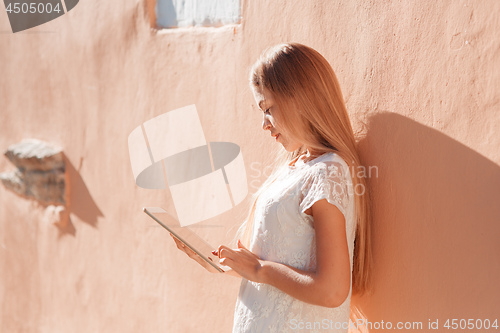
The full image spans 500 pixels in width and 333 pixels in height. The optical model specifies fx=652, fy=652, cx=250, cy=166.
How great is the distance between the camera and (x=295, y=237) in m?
1.99

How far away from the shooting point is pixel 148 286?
11.6 feet

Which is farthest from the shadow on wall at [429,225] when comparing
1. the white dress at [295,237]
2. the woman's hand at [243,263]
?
the woman's hand at [243,263]

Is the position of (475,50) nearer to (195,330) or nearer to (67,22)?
(195,330)

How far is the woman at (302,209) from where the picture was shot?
1896 millimetres

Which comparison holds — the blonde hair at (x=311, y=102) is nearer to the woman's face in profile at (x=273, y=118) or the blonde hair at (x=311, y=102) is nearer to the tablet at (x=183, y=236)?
the woman's face in profile at (x=273, y=118)

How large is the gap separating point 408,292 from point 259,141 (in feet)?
3.33

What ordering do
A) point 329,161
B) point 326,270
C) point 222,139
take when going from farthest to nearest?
point 222,139, point 329,161, point 326,270

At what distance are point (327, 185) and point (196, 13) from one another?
1.64 m

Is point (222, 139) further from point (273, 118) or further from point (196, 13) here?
point (273, 118)

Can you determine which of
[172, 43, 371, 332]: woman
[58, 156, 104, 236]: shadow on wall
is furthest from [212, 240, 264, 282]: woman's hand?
[58, 156, 104, 236]: shadow on wall

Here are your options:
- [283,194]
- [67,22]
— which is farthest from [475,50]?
[67,22]

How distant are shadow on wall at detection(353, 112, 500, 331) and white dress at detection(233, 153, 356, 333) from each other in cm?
14

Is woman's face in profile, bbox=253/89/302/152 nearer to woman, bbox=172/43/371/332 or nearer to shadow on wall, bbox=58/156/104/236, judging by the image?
woman, bbox=172/43/371/332

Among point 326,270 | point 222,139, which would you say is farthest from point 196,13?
point 326,270
